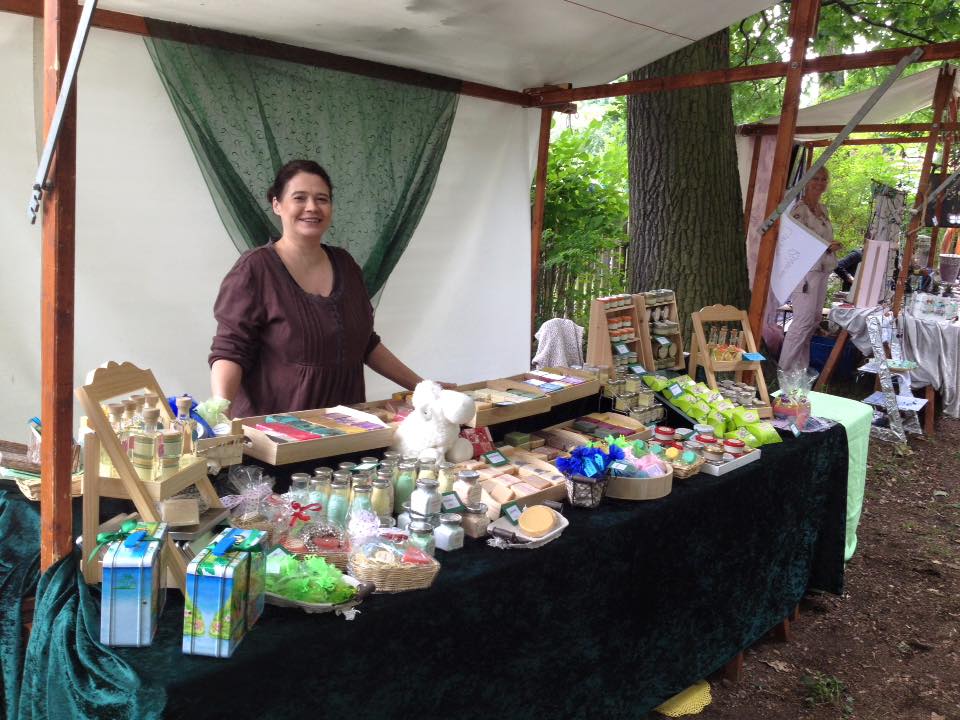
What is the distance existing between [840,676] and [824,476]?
2.54 ft

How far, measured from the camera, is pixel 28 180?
278cm

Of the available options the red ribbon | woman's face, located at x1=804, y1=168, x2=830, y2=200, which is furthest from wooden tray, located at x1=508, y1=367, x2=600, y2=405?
woman's face, located at x1=804, y1=168, x2=830, y2=200

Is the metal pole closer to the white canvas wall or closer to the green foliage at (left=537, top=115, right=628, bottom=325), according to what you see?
the white canvas wall

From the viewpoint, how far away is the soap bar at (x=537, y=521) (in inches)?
74.0

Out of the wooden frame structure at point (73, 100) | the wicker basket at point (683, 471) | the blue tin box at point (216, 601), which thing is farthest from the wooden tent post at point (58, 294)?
the wicker basket at point (683, 471)

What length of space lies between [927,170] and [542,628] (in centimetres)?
601

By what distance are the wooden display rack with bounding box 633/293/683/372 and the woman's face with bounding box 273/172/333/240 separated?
1408 millimetres

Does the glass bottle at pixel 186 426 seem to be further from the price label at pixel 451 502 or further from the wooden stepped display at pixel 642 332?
the wooden stepped display at pixel 642 332

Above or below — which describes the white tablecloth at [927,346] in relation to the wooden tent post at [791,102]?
below

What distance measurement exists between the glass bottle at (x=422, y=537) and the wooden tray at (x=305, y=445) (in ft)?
1.34

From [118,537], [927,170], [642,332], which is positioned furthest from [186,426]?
[927,170]

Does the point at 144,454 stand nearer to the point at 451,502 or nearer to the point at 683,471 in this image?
the point at 451,502

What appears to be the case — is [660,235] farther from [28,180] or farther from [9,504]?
[9,504]

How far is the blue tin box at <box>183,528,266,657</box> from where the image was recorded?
126cm
